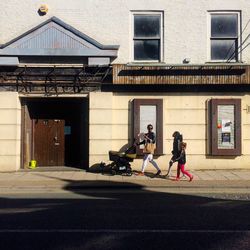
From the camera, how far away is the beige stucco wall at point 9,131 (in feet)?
53.9

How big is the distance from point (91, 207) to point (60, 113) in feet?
28.8

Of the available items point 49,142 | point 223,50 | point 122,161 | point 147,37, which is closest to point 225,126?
point 223,50

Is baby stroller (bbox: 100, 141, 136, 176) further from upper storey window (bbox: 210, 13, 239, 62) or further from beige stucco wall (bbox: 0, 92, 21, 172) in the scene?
upper storey window (bbox: 210, 13, 239, 62)

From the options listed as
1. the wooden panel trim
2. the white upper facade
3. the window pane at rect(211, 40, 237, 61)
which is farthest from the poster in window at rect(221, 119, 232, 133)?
the window pane at rect(211, 40, 237, 61)

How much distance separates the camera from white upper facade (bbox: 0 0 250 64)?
54.5 ft

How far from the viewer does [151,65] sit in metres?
16.4

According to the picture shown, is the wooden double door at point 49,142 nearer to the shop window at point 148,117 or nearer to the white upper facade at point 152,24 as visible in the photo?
the shop window at point 148,117

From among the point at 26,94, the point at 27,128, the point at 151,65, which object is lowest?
the point at 27,128

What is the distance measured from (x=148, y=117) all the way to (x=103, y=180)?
10.9 ft

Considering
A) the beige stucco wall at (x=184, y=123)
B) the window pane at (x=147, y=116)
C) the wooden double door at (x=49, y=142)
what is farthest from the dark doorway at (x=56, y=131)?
the window pane at (x=147, y=116)

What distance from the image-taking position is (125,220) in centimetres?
813

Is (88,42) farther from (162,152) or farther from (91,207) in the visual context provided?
(91,207)

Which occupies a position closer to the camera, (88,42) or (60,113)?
(88,42)

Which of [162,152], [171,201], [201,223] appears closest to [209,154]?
[162,152]
